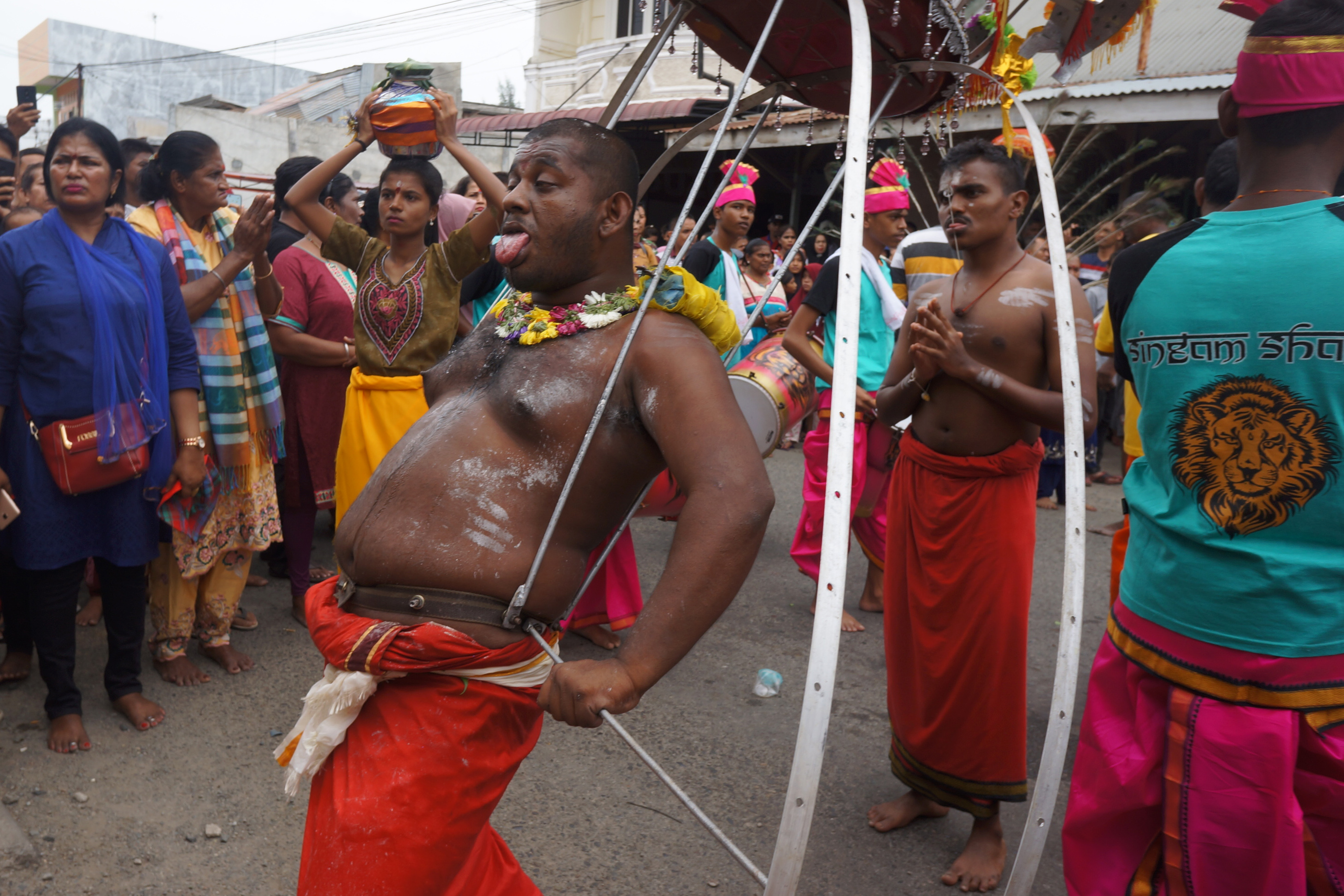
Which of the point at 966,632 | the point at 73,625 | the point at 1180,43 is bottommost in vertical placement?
the point at 73,625

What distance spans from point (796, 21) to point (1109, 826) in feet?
6.27

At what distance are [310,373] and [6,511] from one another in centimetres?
182

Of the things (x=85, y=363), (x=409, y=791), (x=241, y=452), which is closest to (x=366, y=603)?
(x=409, y=791)

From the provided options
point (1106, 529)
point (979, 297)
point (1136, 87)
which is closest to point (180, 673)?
point (979, 297)

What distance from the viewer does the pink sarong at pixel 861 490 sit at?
5.01 m

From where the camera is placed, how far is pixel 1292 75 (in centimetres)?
181

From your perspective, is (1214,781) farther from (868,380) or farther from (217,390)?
(217,390)

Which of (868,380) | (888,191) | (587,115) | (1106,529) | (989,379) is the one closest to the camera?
(989,379)

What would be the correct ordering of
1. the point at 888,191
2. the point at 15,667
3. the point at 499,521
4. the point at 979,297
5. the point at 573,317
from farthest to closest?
the point at 888,191 < the point at 15,667 < the point at 979,297 < the point at 573,317 < the point at 499,521

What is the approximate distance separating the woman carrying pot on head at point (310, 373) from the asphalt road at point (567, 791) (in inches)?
19.7

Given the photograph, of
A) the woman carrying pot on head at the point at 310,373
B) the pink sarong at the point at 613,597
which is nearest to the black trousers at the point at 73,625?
the woman carrying pot on head at the point at 310,373

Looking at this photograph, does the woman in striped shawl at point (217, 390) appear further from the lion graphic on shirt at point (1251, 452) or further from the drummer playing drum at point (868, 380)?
the lion graphic on shirt at point (1251, 452)

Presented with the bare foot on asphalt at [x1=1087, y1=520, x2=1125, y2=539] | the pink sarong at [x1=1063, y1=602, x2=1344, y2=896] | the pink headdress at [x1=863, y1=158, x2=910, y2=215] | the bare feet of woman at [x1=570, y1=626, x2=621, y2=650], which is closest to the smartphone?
the bare feet of woman at [x1=570, y1=626, x2=621, y2=650]

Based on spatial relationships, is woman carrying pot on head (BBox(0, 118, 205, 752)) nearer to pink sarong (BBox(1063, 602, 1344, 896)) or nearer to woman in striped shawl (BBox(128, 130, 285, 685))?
woman in striped shawl (BBox(128, 130, 285, 685))
